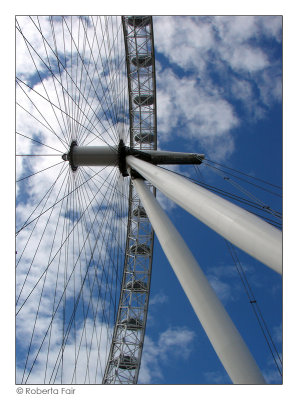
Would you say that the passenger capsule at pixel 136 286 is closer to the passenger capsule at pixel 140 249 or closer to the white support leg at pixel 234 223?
the passenger capsule at pixel 140 249

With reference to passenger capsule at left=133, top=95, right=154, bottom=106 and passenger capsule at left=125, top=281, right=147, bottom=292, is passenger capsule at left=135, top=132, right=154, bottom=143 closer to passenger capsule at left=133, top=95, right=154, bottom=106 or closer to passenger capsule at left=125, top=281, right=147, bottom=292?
passenger capsule at left=133, top=95, right=154, bottom=106

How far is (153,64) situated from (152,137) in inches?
191

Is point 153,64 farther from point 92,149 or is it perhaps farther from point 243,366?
point 243,366

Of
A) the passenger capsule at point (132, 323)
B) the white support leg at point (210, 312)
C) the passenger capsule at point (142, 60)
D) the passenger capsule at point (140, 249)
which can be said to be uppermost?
the passenger capsule at point (142, 60)

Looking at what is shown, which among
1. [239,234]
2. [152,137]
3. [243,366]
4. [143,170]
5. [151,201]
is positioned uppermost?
[152,137]

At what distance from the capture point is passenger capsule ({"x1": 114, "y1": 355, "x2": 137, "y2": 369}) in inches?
965

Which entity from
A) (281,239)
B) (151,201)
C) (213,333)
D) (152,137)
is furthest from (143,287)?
(281,239)

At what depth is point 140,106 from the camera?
79.1ft

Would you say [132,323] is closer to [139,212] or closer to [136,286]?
[136,286]

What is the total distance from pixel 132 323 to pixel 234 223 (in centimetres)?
2266

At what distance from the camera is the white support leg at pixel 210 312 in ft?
16.2

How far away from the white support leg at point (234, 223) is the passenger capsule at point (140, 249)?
1965cm

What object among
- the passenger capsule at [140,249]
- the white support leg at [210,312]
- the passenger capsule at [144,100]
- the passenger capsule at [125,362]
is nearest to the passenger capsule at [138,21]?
the passenger capsule at [144,100]

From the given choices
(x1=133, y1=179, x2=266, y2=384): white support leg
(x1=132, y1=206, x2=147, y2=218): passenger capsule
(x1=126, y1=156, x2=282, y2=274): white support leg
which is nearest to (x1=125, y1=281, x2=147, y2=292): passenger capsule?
(x1=132, y1=206, x2=147, y2=218): passenger capsule
